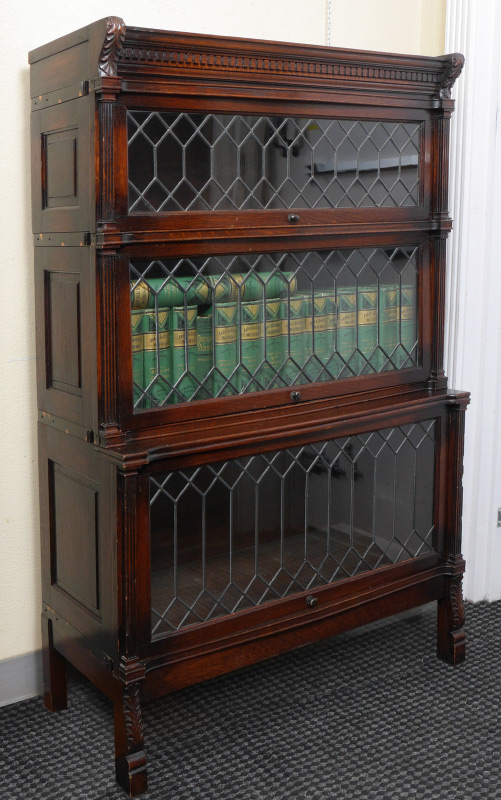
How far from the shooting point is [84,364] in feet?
6.58

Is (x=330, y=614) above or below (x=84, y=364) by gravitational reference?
below

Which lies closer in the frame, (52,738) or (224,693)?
(52,738)

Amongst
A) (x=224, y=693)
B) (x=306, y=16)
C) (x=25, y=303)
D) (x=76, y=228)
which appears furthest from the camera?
(x=306, y=16)

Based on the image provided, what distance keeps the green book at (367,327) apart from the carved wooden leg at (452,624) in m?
0.69

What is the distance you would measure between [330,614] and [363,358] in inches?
26.3

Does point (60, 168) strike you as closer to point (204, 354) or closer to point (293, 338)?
point (204, 354)

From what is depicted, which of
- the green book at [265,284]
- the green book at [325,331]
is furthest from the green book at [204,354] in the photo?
the green book at [325,331]

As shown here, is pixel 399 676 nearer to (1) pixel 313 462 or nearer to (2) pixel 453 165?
(1) pixel 313 462

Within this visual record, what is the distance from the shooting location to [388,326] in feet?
7.97

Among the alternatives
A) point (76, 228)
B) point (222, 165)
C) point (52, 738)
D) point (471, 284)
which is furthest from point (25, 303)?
point (471, 284)

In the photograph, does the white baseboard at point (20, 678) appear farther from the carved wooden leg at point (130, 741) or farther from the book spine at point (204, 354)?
the book spine at point (204, 354)

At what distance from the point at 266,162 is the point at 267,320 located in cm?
37

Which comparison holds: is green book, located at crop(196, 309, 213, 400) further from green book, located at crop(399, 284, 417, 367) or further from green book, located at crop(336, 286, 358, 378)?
green book, located at crop(399, 284, 417, 367)

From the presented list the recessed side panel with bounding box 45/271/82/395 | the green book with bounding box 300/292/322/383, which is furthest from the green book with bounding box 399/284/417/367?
the recessed side panel with bounding box 45/271/82/395
